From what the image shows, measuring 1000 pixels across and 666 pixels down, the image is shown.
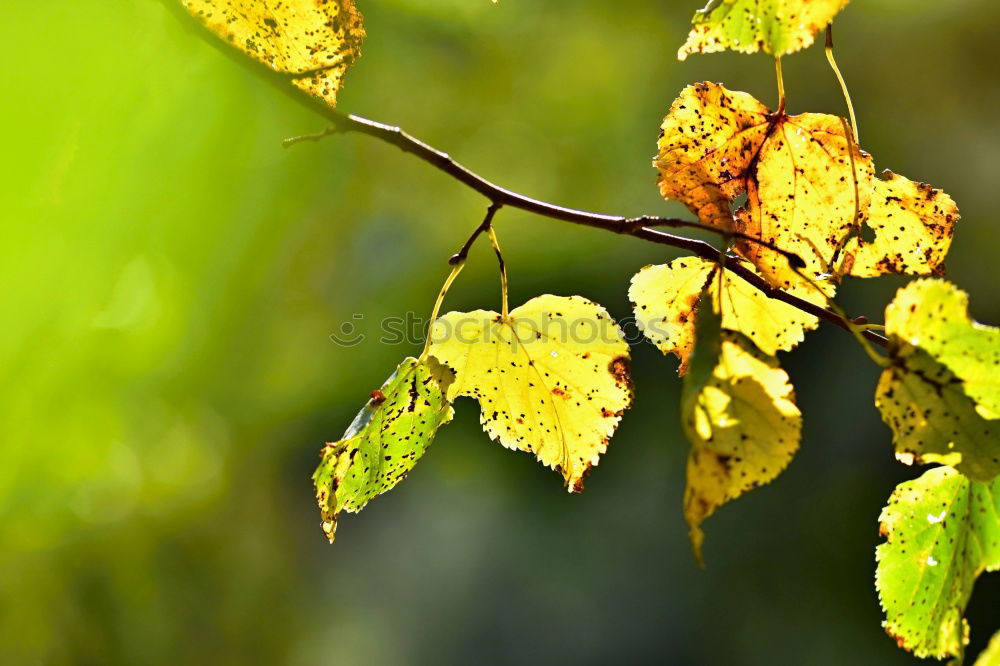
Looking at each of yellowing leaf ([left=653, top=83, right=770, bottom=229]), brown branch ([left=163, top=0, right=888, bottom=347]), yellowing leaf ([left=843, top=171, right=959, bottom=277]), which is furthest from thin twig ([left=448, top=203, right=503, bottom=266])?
yellowing leaf ([left=843, top=171, right=959, bottom=277])

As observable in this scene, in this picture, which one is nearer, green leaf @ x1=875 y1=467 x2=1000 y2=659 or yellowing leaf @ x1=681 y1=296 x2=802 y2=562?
yellowing leaf @ x1=681 y1=296 x2=802 y2=562

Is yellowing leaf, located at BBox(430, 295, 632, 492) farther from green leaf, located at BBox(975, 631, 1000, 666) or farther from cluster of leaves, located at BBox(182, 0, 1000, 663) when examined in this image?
green leaf, located at BBox(975, 631, 1000, 666)

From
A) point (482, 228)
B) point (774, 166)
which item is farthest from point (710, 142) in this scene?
point (482, 228)

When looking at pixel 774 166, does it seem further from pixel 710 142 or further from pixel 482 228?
pixel 482 228

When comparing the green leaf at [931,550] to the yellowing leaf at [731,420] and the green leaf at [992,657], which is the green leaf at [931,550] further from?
the yellowing leaf at [731,420]

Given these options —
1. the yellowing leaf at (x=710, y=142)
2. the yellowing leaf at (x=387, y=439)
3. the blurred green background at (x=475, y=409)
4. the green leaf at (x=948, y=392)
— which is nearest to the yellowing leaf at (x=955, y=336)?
the green leaf at (x=948, y=392)

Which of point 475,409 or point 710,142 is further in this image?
point 475,409
